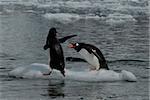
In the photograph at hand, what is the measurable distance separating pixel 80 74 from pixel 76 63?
2.08 m

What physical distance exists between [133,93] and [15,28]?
1633cm

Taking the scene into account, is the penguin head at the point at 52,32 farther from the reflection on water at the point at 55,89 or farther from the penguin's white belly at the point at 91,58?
the reflection on water at the point at 55,89

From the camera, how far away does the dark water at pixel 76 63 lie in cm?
980

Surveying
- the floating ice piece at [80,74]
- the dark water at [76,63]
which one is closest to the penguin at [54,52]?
the floating ice piece at [80,74]

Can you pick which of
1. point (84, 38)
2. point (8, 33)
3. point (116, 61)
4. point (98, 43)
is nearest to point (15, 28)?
point (8, 33)

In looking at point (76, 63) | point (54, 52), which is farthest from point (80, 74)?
point (76, 63)

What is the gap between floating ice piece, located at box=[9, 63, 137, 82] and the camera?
37.6ft

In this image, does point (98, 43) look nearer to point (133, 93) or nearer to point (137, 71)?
point (137, 71)

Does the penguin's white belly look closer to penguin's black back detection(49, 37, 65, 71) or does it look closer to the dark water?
the dark water

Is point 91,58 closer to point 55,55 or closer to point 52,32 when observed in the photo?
point 55,55

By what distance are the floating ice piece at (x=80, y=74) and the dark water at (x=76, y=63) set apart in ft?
0.84

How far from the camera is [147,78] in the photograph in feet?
38.3

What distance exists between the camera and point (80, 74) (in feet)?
38.5

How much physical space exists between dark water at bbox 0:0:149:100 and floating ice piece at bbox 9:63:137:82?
0.26 metres
